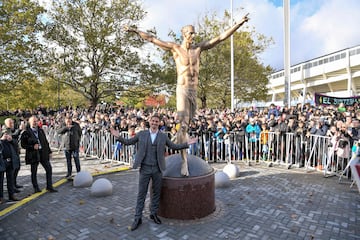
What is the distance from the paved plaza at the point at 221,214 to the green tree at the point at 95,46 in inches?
578

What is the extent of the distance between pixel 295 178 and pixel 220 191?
9.23 ft

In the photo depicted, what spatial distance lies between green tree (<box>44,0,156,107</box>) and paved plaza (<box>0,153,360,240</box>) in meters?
14.7

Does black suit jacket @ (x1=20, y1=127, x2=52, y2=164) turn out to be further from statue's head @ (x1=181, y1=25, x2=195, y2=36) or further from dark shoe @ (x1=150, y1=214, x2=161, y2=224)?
statue's head @ (x1=181, y1=25, x2=195, y2=36)

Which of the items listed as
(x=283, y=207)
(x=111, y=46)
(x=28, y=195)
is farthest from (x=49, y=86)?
(x=283, y=207)

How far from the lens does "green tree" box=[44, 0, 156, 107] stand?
20.6 meters

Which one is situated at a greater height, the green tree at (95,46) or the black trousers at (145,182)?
the green tree at (95,46)

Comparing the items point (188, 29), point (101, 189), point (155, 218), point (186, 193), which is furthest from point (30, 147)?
point (188, 29)

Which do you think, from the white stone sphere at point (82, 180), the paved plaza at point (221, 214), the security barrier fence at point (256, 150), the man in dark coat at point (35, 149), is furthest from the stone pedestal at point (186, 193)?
the security barrier fence at point (256, 150)

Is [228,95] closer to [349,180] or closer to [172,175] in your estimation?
[349,180]

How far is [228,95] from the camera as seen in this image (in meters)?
29.1

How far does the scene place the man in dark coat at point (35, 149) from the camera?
6.88 m

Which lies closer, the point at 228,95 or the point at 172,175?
the point at 172,175

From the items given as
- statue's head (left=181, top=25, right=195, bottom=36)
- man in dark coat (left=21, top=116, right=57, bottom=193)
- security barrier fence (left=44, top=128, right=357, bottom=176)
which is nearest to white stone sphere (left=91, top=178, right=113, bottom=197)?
man in dark coat (left=21, top=116, right=57, bottom=193)

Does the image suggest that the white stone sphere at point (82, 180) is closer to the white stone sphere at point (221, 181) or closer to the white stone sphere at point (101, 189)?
the white stone sphere at point (101, 189)
